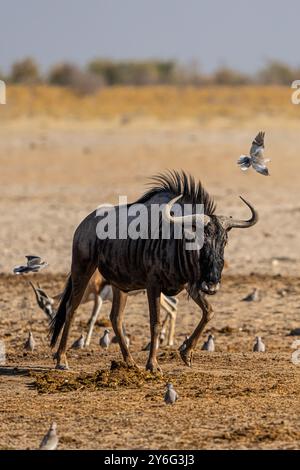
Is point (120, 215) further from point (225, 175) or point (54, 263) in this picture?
point (225, 175)

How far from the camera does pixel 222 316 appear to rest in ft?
42.3

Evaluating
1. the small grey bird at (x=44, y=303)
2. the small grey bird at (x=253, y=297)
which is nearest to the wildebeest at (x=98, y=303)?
the small grey bird at (x=44, y=303)

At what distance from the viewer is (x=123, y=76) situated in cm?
5172

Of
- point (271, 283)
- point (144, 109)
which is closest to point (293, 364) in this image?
point (271, 283)

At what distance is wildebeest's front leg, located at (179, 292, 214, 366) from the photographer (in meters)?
9.53

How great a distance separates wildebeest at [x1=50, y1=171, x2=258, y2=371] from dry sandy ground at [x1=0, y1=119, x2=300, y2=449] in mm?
378

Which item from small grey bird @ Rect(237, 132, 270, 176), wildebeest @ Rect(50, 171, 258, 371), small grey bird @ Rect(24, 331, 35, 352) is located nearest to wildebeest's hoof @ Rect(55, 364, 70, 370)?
wildebeest @ Rect(50, 171, 258, 371)

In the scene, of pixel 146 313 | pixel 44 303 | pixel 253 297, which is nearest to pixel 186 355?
pixel 44 303

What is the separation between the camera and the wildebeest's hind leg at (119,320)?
32.6ft

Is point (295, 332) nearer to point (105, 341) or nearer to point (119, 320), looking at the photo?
point (105, 341)

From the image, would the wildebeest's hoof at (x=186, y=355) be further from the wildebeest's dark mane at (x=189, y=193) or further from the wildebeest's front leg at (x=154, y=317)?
the wildebeest's dark mane at (x=189, y=193)

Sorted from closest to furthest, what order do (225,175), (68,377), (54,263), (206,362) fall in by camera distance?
(68,377) → (206,362) → (54,263) → (225,175)

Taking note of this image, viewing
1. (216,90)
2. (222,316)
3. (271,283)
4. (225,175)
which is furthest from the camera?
(216,90)

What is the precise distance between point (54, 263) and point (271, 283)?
288 centimetres
